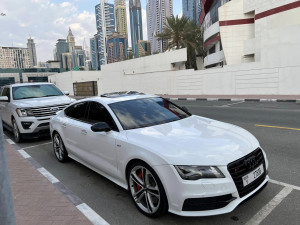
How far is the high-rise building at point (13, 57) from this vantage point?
12175cm

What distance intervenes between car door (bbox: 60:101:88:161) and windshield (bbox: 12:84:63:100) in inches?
140

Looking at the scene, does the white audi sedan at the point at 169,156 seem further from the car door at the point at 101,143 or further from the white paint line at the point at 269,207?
the white paint line at the point at 269,207

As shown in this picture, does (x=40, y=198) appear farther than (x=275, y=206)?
Yes

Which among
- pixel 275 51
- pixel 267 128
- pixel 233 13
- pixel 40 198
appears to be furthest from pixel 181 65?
pixel 40 198

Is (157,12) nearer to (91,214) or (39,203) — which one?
(39,203)

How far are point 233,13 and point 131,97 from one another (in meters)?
27.7

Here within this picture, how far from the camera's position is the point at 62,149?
17.4 ft

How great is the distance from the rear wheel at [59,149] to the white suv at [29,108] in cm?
182

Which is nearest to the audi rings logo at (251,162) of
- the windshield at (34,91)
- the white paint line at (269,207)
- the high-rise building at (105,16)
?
the white paint line at (269,207)

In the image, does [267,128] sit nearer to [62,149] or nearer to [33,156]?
[62,149]

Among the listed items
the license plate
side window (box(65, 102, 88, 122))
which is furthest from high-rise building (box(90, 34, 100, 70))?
the license plate

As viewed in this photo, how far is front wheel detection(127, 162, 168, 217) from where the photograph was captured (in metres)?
2.80

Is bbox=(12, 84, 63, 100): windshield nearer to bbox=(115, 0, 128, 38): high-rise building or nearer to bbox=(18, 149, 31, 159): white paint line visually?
bbox=(18, 149, 31, 159): white paint line

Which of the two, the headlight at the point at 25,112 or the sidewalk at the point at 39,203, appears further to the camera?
the headlight at the point at 25,112
